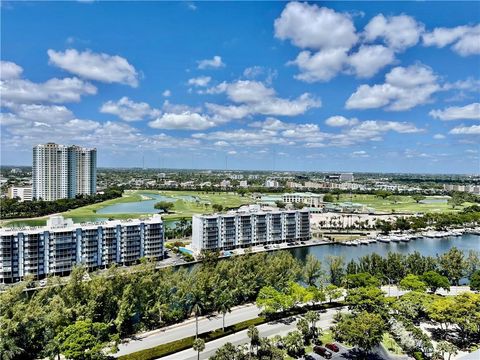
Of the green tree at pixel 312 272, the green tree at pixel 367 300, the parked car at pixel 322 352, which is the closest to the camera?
the parked car at pixel 322 352

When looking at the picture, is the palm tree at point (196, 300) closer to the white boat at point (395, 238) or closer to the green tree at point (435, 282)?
the green tree at point (435, 282)

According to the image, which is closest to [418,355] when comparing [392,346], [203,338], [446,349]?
[446,349]

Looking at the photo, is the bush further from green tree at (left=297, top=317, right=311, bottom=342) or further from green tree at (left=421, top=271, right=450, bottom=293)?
green tree at (left=421, top=271, right=450, bottom=293)

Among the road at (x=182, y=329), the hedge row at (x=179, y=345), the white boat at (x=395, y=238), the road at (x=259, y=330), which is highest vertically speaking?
the hedge row at (x=179, y=345)

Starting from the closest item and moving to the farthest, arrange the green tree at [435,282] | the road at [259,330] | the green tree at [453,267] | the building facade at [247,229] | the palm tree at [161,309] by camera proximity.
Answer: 1. the road at [259,330]
2. the palm tree at [161,309]
3. the green tree at [435,282]
4. the green tree at [453,267]
5. the building facade at [247,229]

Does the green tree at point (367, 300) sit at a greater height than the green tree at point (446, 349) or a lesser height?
greater

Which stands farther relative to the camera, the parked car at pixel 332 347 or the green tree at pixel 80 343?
the parked car at pixel 332 347

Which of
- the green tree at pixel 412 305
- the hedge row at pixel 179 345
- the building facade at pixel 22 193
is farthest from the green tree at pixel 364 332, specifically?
the building facade at pixel 22 193

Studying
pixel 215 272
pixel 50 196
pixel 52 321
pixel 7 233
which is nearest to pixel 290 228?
pixel 215 272
